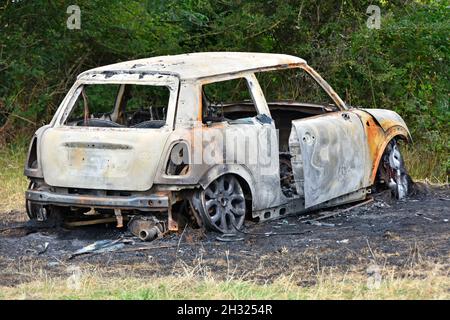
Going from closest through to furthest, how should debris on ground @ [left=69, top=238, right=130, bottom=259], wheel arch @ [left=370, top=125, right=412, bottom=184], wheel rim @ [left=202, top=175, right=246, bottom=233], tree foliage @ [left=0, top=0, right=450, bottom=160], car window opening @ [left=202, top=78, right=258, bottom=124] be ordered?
debris on ground @ [left=69, top=238, right=130, bottom=259] < wheel rim @ [left=202, top=175, right=246, bottom=233] < car window opening @ [left=202, top=78, right=258, bottom=124] < wheel arch @ [left=370, top=125, right=412, bottom=184] < tree foliage @ [left=0, top=0, right=450, bottom=160]

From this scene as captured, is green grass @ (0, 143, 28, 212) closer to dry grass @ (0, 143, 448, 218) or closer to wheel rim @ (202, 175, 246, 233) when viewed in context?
dry grass @ (0, 143, 448, 218)

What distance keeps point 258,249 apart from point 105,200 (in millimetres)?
1414

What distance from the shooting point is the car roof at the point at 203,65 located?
32.2 ft

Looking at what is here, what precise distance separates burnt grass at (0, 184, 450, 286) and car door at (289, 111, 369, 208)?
31 cm

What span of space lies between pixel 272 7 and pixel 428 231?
634cm

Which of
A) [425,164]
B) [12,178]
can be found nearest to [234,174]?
[12,178]

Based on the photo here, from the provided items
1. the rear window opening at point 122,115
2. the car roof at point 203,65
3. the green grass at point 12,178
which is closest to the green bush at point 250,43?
the green grass at point 12,178

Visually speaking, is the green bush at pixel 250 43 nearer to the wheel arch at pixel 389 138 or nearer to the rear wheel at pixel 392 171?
the wheel arch at pixel 389 138

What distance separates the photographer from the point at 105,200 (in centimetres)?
943

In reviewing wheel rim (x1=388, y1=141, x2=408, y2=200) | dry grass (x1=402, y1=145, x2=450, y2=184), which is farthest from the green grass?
dry grass (x1=402, y1=145, x2=450, y2=184)

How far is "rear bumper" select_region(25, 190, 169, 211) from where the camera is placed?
928cm

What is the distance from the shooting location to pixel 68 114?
10.1m

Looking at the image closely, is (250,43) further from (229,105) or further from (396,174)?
(396,174)

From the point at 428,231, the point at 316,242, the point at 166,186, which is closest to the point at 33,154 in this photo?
the point at 166,186
